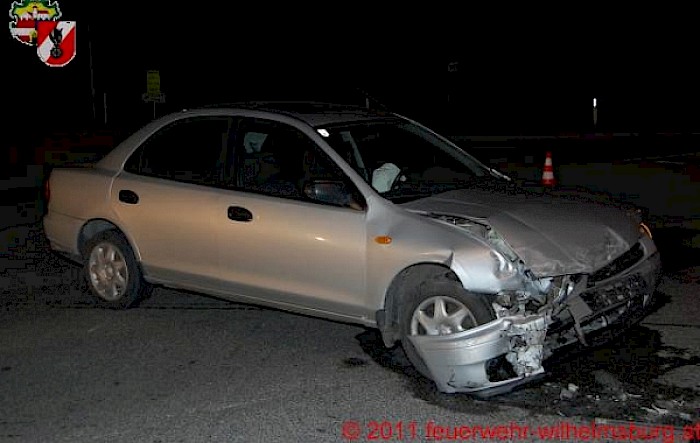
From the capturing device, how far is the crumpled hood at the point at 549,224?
18.5 ft

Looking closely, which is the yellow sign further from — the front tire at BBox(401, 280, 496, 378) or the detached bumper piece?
the detached bumper piece

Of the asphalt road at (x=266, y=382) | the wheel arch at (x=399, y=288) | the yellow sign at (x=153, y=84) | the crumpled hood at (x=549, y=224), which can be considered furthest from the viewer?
the yellow sign at (x=153, y=84)

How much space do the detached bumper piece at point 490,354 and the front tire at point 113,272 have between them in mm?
2853

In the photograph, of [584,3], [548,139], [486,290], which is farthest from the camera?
[584,3]

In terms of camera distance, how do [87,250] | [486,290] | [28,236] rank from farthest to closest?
1. [28,236]
2. [87,250]
3. [486,290]

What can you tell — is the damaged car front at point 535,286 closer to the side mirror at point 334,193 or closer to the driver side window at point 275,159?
the side mirror at point 334,193

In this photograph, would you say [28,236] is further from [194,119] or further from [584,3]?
[584,3]

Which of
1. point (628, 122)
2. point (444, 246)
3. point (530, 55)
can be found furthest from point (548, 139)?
point (444, 246)

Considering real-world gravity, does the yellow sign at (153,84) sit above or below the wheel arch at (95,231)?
above

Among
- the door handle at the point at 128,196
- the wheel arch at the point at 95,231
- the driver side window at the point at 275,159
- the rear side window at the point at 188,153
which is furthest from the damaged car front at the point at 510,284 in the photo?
the wheel arch at the point at 95,231

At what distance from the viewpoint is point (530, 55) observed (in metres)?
54.9

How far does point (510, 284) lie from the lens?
18.1 feet

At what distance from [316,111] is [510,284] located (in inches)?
86.5

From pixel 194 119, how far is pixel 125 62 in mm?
47860
